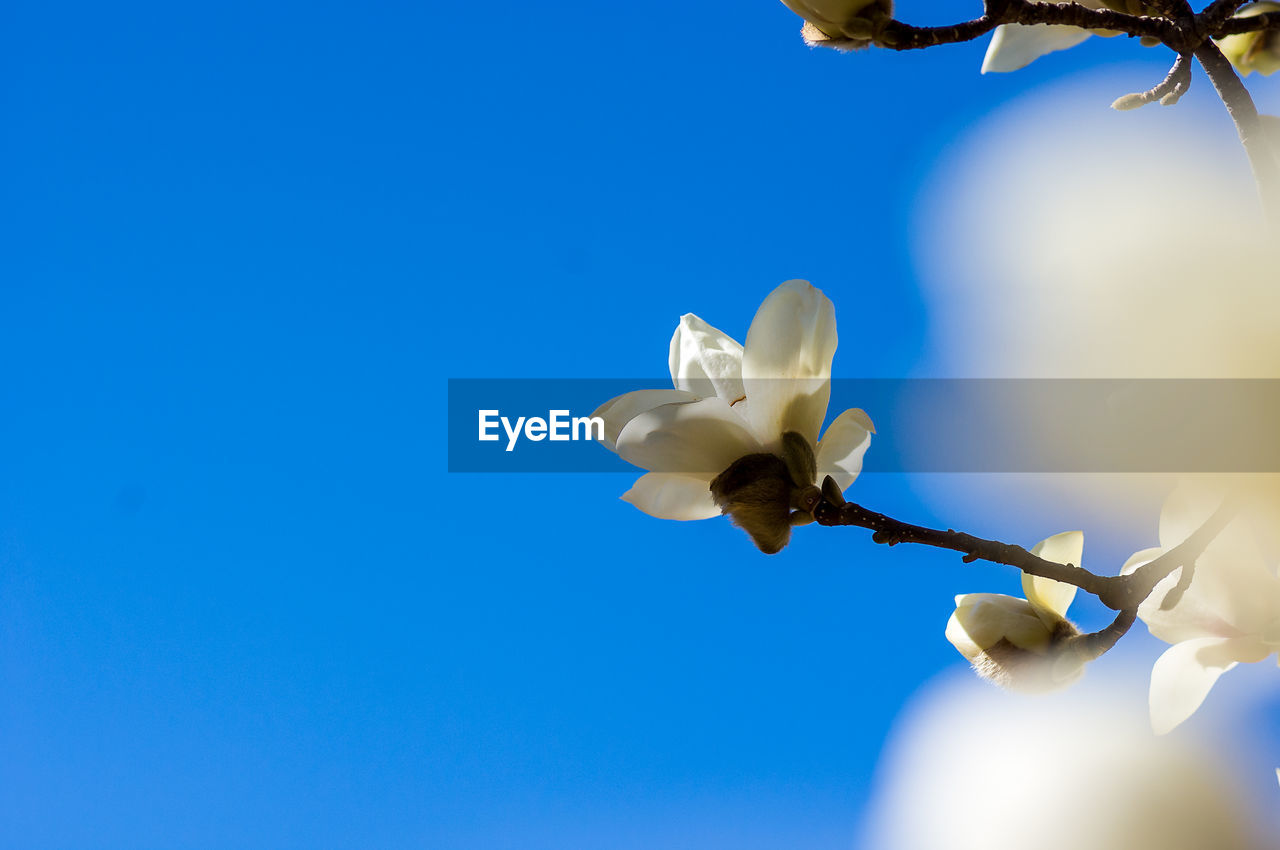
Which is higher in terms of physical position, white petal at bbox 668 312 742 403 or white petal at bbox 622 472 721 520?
white petal at bbox 668 312 742 403

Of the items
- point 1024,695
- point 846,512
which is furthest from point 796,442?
point 1024,695

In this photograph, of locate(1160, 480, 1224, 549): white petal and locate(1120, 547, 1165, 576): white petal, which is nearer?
locate(1160, 480, 1224, 549): white petal

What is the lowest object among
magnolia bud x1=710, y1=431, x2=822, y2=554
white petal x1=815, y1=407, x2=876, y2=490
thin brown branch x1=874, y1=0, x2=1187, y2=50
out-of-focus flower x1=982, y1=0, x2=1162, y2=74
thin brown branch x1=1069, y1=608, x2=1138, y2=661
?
thin brown branch x1=1069, y1=608, x2=1138, y2=661

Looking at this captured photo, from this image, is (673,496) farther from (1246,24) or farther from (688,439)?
(1246,24)

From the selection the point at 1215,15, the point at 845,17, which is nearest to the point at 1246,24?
the point at 1215,15

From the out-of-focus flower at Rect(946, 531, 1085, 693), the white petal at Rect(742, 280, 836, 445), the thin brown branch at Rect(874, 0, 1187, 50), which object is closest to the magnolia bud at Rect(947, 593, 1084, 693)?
the out-of-focus flower at Rect(946, 531, 1085, 693)

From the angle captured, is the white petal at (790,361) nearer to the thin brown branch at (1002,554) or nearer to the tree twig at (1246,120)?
the thin brown branch at (1002,554)

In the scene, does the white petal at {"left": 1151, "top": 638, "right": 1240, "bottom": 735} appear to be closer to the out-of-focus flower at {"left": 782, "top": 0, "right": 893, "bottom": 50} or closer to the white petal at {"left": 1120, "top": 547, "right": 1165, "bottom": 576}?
the white petal at {"left": 1120, "top": 547, "right": 1165, "bottom": 576}

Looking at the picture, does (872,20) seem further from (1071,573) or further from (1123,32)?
(1071,573)
